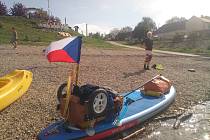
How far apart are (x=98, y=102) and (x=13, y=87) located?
137 inches

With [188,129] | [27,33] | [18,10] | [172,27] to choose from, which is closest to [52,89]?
[188,129]

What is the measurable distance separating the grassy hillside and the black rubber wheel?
2414 centimetres

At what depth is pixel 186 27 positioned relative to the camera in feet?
268

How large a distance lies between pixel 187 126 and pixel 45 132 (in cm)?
373

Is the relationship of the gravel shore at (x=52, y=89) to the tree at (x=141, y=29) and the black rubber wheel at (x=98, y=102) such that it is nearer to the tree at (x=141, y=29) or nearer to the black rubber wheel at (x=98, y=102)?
the black rubber wheel at (x=98, y=102)

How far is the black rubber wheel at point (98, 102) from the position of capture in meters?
5.93

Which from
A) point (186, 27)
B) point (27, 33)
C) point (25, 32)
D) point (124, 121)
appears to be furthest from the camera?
point (186, 27)

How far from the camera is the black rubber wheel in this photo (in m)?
5.93

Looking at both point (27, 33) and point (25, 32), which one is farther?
point (25, 32)

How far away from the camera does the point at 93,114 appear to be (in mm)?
6027

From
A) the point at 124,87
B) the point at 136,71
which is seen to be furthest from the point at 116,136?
the point at 136,71

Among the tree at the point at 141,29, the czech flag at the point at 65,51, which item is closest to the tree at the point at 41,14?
the tree at the point at 141,29

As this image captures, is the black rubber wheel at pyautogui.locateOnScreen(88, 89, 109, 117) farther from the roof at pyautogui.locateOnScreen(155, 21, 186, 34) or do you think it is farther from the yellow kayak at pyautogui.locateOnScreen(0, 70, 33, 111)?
the roof at pyautogui.locateOnScreen(155, 21, 186, 34)

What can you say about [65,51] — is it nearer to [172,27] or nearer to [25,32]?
[25,32]
